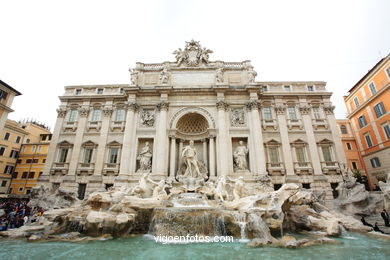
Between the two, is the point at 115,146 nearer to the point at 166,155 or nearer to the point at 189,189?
the point at 166,155

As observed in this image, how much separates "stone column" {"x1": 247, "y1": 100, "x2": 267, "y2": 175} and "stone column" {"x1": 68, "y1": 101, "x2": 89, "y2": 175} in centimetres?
1684

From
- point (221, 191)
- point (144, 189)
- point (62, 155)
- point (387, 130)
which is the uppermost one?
point (387, 130)

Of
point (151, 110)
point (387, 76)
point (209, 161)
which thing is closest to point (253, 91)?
point (209, 161)

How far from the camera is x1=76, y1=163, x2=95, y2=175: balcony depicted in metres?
17.8

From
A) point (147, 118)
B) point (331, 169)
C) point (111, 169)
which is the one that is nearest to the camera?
point (331, 169)

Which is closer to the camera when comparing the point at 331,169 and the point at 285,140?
the point at 331,169

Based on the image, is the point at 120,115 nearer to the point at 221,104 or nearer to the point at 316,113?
the point at 221,104

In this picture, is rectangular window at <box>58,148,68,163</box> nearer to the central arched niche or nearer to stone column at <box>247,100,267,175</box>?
the central arched niche

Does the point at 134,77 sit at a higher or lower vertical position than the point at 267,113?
higher

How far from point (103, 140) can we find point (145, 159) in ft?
16.5

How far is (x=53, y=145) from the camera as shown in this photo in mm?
18844

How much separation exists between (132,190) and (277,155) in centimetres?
1347

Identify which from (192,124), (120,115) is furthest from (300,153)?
(120,115)

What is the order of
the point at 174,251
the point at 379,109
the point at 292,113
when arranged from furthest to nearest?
the point at 379,109 < the point at 292,113 < the point at 174,251
